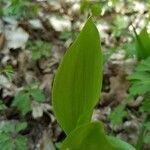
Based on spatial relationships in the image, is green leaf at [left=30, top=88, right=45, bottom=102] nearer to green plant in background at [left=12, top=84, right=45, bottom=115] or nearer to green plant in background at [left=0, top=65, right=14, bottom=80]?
green plant in background at [left=12, top=84, right=45, bottom=115]

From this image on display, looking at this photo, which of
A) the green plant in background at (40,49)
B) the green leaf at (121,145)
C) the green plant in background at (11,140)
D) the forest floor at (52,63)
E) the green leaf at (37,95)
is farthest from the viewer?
the green plant in background at (40,49)

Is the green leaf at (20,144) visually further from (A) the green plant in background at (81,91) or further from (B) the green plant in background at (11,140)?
(A) the green plant in background at (81,91)

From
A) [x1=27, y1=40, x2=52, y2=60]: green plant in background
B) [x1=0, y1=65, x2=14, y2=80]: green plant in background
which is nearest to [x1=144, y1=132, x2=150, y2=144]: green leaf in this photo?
[x1=0, y1=65, x2=14, y2=80]: green plant in background

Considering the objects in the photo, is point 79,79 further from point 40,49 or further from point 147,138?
point 40,49

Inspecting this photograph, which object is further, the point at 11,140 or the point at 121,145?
the point at 11,140

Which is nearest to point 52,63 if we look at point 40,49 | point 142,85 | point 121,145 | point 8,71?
point 40,49

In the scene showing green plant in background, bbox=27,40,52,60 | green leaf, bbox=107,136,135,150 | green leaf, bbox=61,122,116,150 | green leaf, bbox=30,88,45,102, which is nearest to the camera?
green leaf, bbox=61,122,116,150

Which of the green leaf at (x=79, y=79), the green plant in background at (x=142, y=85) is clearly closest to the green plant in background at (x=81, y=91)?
the green leaf at (x=79, y=79)

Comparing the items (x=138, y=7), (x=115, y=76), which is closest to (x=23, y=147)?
(x=115, y=76)
